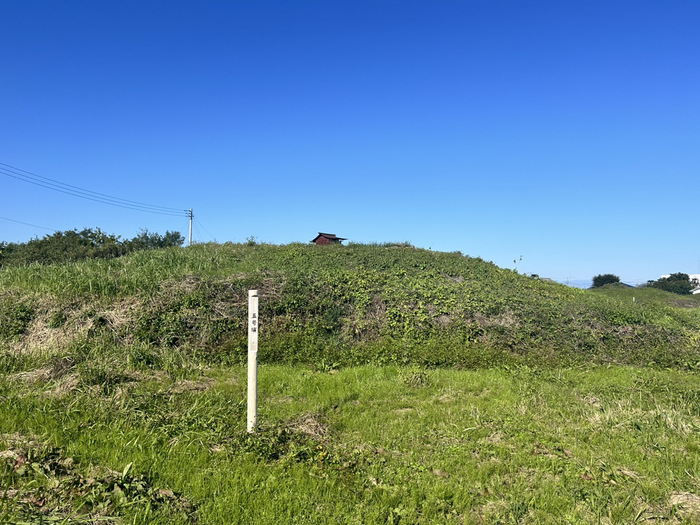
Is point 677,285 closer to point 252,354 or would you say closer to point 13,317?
point 252,354

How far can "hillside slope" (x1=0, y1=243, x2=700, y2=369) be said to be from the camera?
28.2 feet

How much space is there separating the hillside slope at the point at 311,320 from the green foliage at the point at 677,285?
3859 cm

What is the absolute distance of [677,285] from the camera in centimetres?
4366

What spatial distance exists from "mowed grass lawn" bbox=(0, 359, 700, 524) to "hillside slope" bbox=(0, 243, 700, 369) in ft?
5.92

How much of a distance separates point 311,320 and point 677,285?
162 ft

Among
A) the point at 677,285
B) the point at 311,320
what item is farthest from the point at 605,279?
the point at 311,320

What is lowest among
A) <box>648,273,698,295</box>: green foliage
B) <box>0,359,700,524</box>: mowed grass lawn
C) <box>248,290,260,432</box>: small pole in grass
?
<box>0,359,700,524</box>: mowed grass lawn

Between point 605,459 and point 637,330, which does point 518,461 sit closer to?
point 605,459

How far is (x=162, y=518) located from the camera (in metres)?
3.06

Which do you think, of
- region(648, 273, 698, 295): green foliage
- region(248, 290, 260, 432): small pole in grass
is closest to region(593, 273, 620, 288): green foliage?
region(648, 273, 698, 295): green foliage

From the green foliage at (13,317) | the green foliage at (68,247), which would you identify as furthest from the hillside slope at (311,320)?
the green foliage at (68,247)

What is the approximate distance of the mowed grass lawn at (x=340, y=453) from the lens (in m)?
3.35

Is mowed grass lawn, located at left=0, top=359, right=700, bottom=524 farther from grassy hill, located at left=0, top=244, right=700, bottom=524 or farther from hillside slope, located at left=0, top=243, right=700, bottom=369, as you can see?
hillside slope, located at left=0, top=243, right=700, bottom=369

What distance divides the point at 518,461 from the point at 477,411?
148cm
